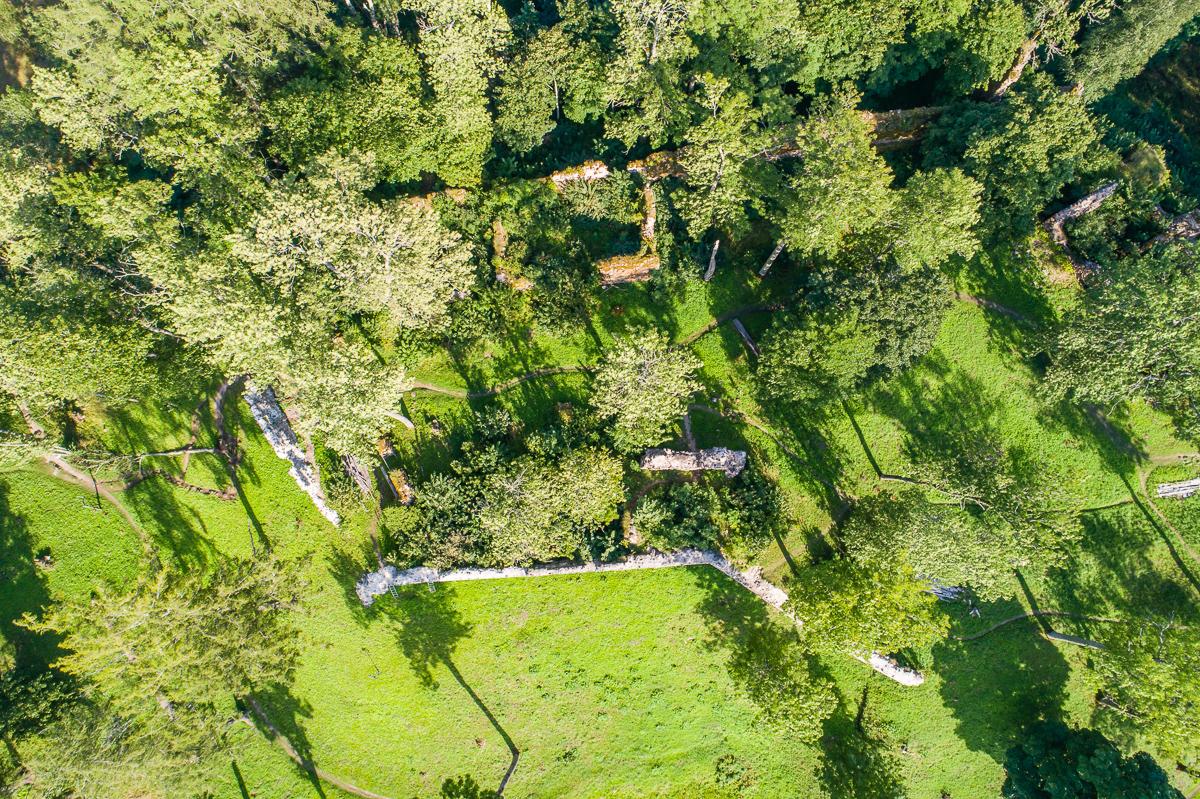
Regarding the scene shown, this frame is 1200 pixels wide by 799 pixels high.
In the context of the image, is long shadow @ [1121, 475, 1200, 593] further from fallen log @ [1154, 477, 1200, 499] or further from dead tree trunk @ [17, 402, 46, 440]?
dead tree trunk @ [17, 402, 46, 440]

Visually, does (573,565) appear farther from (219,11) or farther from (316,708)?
(219,11)

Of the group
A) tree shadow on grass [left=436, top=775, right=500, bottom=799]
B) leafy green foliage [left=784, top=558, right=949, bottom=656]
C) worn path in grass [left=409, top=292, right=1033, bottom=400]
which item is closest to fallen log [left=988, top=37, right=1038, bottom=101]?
worn path in grass [left=409, top=292, right=1033, bottom=400]

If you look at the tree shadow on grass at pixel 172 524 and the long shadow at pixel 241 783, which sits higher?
the tree shadow on grass at pixel 172 524

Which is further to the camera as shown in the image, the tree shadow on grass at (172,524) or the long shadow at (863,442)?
the long shadow at (863,442)

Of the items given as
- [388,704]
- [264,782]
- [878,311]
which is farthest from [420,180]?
[264,782]

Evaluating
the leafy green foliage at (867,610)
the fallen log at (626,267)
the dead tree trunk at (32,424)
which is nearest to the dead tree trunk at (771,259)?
the fallen log at (626,267)

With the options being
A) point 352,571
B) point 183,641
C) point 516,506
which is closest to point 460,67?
point 516,506

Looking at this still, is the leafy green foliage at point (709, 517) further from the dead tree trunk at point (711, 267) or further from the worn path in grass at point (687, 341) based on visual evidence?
the dead tree trunk at point (711, 267)
